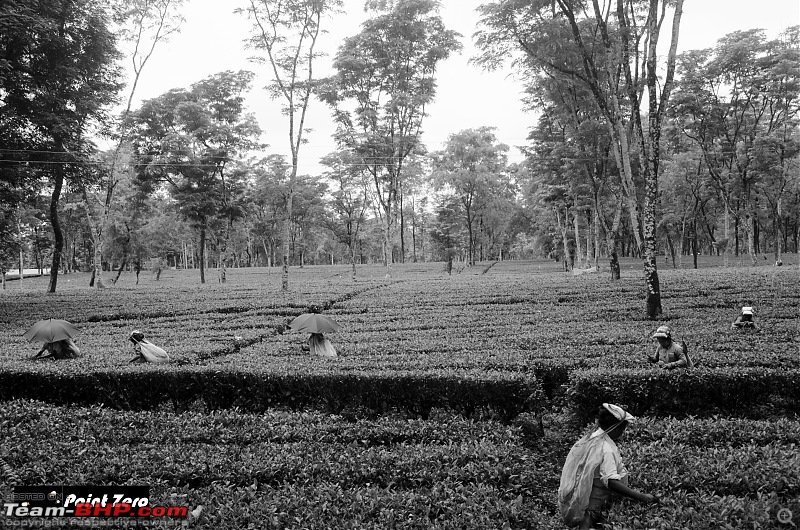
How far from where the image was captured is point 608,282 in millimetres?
20328

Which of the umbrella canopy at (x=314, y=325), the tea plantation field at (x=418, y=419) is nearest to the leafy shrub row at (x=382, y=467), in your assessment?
the tea plantation field at (x=418, y=419)

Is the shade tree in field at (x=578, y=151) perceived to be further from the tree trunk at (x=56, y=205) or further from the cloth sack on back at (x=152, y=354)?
the tree trunk at (x=56, y=205)

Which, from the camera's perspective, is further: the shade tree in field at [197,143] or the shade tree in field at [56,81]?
the shade tree in field at [197,143]

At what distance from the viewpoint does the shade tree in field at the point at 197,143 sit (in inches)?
1120

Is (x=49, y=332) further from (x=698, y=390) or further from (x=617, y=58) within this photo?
(x=617, y=58)

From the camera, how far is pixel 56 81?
1995 centimetres

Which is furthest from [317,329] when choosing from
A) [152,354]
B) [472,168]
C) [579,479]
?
[472,168]

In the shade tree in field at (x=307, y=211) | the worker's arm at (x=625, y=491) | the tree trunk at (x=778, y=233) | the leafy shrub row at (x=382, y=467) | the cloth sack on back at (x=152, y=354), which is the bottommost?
the leafy shrub row at (x=382, y=467)

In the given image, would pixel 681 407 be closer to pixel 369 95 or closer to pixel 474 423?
pixel 474 423

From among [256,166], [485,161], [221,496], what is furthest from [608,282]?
[256,166]

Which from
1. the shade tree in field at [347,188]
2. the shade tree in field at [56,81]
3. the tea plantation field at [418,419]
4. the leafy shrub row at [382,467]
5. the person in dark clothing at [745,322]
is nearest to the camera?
the leafy shrub row at [382,467]

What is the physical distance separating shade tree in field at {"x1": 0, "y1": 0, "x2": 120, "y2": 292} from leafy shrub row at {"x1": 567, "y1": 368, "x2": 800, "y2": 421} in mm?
20816

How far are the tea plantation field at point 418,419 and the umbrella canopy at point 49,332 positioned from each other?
1.88ft

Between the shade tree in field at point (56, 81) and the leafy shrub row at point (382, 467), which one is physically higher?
the shade tree in field at point (56, 81)
